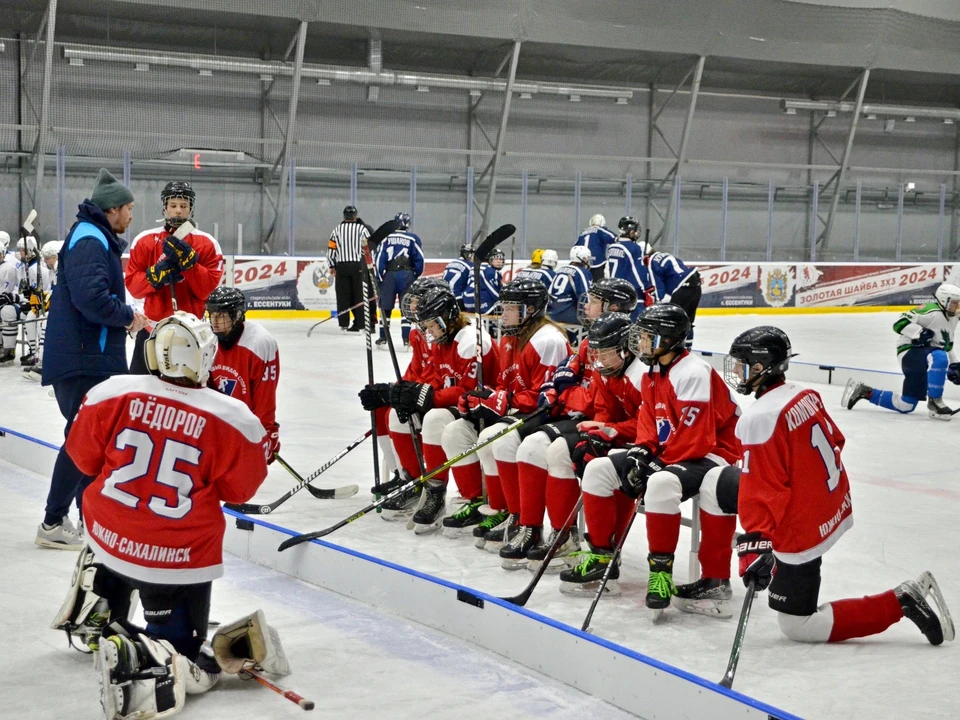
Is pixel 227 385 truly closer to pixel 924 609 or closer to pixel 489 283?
pixel 924 609

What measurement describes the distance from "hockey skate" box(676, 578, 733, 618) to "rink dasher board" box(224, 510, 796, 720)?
49 centimetres

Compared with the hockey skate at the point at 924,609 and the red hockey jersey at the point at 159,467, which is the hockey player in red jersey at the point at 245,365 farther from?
the hockey skate at the point at 924,609

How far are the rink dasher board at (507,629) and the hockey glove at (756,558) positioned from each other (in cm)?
29

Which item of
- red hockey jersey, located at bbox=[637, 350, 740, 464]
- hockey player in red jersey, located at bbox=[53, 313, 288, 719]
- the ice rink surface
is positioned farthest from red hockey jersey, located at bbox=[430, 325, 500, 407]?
hockey player in red jersey, located at bbox=[53, 313, 288, 719]

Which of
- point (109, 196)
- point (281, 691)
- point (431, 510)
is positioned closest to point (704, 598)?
point (431, 510)

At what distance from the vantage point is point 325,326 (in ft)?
45.5

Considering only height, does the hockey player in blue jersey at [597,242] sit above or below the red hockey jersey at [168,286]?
above

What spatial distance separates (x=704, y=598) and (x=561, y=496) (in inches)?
24.6

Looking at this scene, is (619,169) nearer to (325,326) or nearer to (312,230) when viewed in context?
(312,230)

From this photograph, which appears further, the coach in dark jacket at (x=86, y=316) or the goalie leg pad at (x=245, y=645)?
the coach in dark jacket at (x=86, y=316)

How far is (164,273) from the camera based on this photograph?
15.9ft

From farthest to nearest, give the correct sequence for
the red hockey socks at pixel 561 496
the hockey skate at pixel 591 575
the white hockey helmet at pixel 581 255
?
the white hockey helmet at pixel 581 255 → the red hockey socks at pixel 561 496 → the hockey skate at pixel 591 575

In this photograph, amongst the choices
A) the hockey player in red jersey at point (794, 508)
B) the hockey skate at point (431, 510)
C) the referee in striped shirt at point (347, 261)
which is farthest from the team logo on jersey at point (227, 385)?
the referee in striped shirt at point (347, 261)

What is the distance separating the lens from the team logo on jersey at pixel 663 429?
3.77 m
